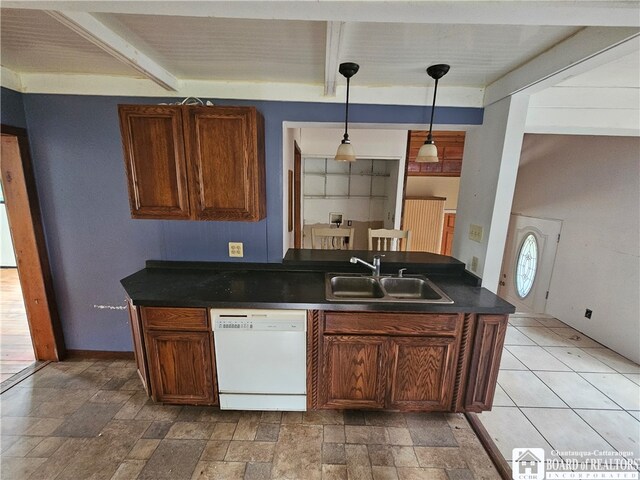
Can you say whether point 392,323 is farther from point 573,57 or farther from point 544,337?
point 544,337

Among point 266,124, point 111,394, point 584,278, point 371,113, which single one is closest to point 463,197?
point 371,113

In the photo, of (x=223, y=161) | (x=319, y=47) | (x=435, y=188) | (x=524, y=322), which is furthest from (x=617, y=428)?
(x=435, y=188)

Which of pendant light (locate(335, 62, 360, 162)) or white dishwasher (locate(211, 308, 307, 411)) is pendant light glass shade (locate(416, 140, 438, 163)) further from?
white dishwasher (locate(211, 308, 307, 411))

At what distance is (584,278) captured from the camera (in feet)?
9.63

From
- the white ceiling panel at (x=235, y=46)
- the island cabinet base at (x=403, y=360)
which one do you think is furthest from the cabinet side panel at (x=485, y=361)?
the white ceiling panel at (x=235, y=46)

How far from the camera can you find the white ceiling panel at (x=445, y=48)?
4.18 feet

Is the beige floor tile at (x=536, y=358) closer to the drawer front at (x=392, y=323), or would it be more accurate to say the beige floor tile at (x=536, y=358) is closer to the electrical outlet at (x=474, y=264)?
the electrical outlet at (x=474, y=264)

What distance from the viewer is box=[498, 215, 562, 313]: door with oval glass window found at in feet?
11.2

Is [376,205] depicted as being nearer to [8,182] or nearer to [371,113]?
[371,113]

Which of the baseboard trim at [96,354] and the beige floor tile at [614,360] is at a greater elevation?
the beige floor tile at [614,360]

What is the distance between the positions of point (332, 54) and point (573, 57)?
1.20 metres

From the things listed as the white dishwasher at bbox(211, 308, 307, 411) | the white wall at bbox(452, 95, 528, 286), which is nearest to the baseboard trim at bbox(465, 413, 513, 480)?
the white wall at bbox(452, 95, 528, 286)

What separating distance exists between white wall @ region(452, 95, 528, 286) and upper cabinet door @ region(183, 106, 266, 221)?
1695 millimetres

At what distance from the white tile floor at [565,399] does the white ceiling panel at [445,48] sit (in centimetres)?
233
